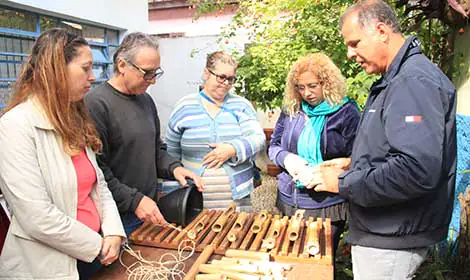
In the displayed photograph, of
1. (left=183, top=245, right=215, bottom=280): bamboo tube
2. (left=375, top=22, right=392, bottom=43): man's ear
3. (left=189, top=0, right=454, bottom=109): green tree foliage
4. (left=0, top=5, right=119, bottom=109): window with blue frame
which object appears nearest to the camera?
(left=183, top=245, right=215, bottom=280): bamboo tube

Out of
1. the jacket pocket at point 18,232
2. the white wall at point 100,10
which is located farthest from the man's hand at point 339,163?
the white wall at point 100,10

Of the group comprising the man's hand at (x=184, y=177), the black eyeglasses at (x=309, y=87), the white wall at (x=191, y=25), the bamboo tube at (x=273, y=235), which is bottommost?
the bamboo tube at (x=273, y=235)

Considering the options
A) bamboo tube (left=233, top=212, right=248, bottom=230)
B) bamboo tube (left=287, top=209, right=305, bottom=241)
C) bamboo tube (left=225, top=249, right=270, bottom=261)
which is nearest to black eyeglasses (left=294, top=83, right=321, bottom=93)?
bamboo tube (left=287, top=209, right=305, bottom=241)

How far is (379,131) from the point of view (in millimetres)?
1497

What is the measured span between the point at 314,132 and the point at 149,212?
1072mm

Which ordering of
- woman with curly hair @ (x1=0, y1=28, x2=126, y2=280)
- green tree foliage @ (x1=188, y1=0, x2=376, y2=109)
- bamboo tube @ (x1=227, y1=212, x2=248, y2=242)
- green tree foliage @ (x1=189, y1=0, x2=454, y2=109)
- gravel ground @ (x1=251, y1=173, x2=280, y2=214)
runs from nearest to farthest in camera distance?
woman with curly hair @ (x1=0, y1=28, x2=126, y2=280) → bamboo tube @ (x1=227, y1=212, x2=248, y2=242) → green tree foliage @ (x1=189, y1=0, x2=454, y2=109) → green tree foliage @ (x1=188, y1=0, x2=376, y2=109) → gravel ground @ (x1=251, y1=173, x2=280, y2=214)

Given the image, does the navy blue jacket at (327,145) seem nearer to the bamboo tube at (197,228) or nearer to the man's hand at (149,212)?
the bamboo tube at (197,228)

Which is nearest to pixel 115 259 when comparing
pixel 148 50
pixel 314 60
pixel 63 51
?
pixel 63 51

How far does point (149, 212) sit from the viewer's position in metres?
1.86

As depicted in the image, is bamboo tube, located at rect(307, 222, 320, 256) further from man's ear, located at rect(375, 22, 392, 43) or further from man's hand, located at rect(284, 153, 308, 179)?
man's ear, located at rect(375, 22, 392, 43)

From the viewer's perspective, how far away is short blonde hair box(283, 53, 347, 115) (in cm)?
237

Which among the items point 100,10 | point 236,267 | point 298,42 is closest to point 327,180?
point 236,267

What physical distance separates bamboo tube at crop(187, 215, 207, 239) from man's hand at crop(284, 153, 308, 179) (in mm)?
573

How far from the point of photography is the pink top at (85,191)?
149 cm
